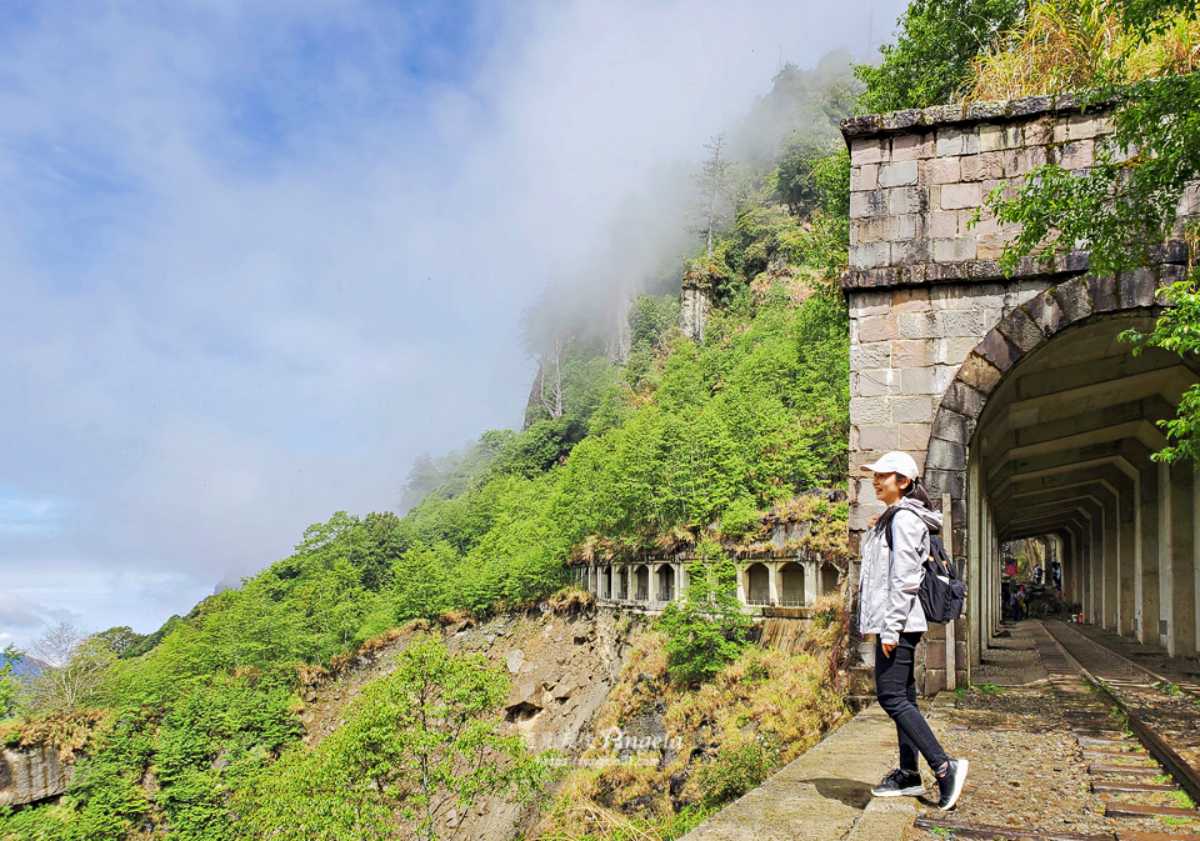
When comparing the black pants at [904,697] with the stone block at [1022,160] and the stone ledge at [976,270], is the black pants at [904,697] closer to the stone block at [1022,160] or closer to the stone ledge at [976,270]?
the stone ledge at [976,270]

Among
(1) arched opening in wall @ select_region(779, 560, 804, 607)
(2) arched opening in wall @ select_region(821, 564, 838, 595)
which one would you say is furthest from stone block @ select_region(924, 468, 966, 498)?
(1) arched opening in wall @ select_region(779, 560, 804, 607)

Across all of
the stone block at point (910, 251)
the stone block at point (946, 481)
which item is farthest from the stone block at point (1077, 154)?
the stone block at point (946, 481)

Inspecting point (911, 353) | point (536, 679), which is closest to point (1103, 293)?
point (911, 353)

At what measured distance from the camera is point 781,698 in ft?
61.7

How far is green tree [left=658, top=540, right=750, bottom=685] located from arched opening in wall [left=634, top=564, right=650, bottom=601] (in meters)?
9.60

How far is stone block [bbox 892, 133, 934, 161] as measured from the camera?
845 cm

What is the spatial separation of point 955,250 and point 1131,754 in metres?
4.40

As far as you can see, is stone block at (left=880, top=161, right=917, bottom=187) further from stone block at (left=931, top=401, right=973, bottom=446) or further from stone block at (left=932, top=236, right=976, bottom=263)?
stone block at (left=931, top=401, right=973, bottom=446)

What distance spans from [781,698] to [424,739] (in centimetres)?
753

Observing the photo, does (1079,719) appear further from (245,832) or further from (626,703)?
(245,832)

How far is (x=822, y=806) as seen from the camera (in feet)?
13.5

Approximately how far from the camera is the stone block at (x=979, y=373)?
805 cm

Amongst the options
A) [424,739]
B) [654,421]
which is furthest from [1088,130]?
[654,421]

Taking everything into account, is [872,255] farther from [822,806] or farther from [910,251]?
[822,806]
